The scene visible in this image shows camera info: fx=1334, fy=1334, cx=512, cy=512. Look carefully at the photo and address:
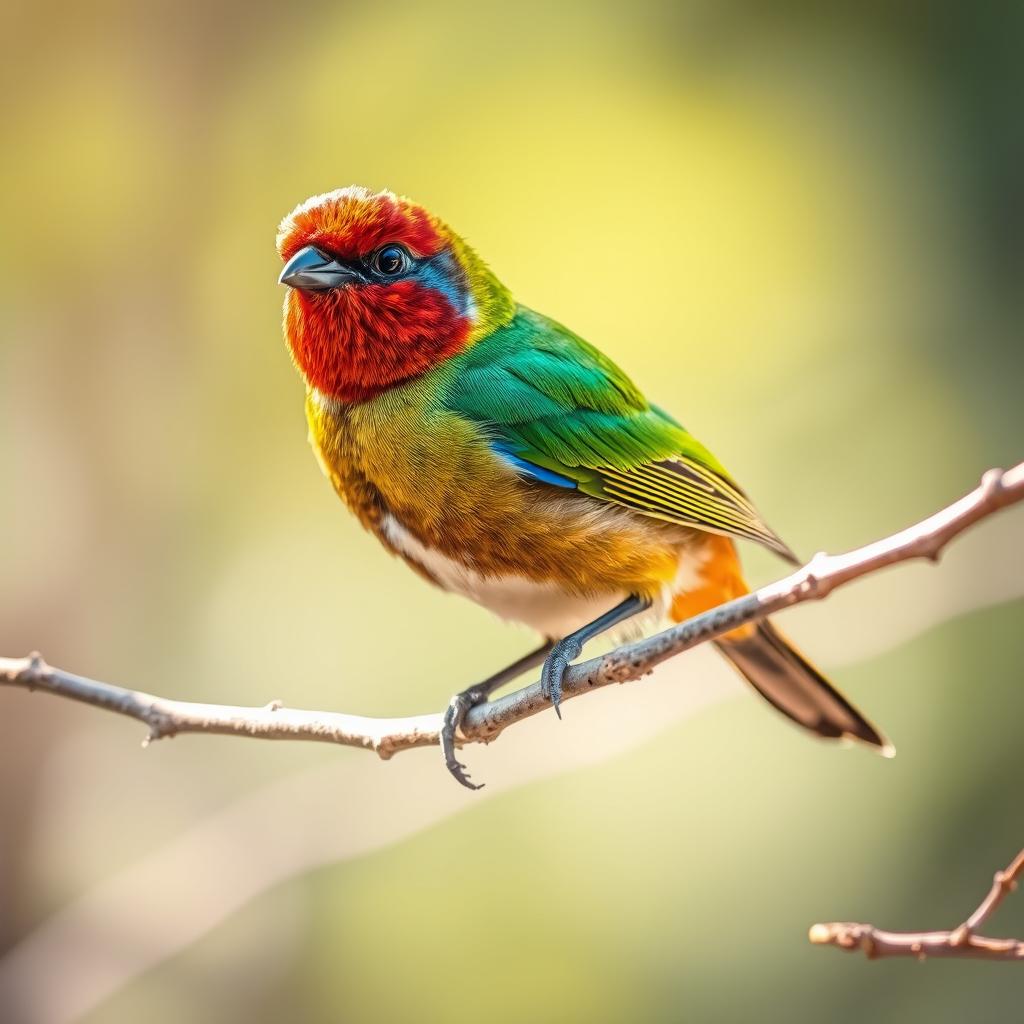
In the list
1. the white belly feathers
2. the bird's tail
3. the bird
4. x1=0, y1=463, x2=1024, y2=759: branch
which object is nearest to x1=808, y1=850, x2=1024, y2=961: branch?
x1=0, y1=463, x2=1024, y2=759: branch

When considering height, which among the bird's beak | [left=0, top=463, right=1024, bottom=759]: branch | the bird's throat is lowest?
[left=0, top=463, right=1024, bottom=759]: branch

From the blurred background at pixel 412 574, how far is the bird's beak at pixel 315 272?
255 centimetres

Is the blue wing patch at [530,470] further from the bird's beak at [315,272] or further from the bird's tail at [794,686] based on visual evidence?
the bird's tail at [794,686]

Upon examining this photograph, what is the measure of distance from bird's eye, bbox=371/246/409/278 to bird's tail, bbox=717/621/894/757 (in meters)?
1.40

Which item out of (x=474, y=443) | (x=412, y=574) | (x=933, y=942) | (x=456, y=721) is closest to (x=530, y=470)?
(x=474, y=443)

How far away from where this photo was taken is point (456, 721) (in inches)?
125

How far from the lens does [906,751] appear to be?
6.74m

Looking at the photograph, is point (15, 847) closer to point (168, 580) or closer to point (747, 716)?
point (168, 580)

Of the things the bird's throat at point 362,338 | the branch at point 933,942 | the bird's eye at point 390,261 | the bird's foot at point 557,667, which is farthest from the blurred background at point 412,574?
the branch at point 933,942

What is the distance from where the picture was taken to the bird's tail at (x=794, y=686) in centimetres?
382

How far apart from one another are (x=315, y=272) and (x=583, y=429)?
2.58 feet

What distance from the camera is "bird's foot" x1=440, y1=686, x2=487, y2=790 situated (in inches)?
123

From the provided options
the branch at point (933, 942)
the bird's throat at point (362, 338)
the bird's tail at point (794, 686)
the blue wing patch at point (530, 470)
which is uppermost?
the bird's throat at point (362, 338)

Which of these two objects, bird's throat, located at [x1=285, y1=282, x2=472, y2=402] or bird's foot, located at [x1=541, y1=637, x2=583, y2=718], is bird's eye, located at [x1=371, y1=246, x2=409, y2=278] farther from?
bird's foot, located at [x1=541, y1=637, x2=583, y2=718]
